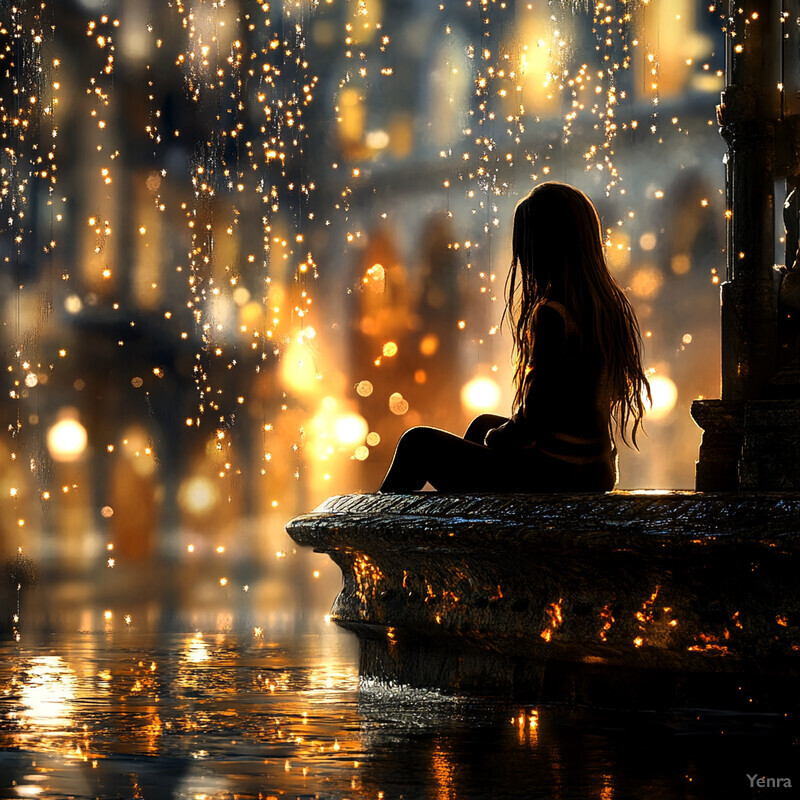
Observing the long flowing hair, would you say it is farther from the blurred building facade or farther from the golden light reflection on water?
the blurred building facade

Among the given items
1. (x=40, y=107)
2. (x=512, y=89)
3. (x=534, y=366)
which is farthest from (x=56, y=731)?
(x=40, y=107)

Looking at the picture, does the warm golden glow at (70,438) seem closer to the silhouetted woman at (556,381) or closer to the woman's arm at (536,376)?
the silhouetted woman at (556,381)

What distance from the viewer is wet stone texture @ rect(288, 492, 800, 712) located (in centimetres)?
293

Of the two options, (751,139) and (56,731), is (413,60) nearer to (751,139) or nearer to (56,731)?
(751,139)

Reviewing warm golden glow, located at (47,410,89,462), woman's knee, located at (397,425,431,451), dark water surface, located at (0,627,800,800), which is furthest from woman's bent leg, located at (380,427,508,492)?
warm golden glow, located at (47,410,89,462)

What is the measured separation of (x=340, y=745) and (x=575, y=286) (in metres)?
1.36

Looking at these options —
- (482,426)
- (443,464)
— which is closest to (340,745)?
(443,464)

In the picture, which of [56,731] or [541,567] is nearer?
[56,731]

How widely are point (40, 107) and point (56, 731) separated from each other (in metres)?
10.7

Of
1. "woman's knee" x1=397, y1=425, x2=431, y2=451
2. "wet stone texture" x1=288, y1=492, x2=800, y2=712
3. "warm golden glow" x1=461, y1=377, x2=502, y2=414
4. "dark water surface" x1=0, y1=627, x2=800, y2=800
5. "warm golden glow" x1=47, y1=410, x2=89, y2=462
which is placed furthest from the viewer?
"warm golden glow" x1=47, y1=410, x2=89, y2=462

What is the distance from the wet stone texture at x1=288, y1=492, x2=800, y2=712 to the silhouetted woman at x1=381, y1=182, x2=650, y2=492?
0.52 ft

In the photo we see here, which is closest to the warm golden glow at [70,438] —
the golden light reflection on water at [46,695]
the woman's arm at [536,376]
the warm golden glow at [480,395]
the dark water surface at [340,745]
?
the warm golden glow at [480,395]

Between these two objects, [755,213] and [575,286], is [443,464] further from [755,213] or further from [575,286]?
[755,213]

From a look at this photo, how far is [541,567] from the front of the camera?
10.7ft
